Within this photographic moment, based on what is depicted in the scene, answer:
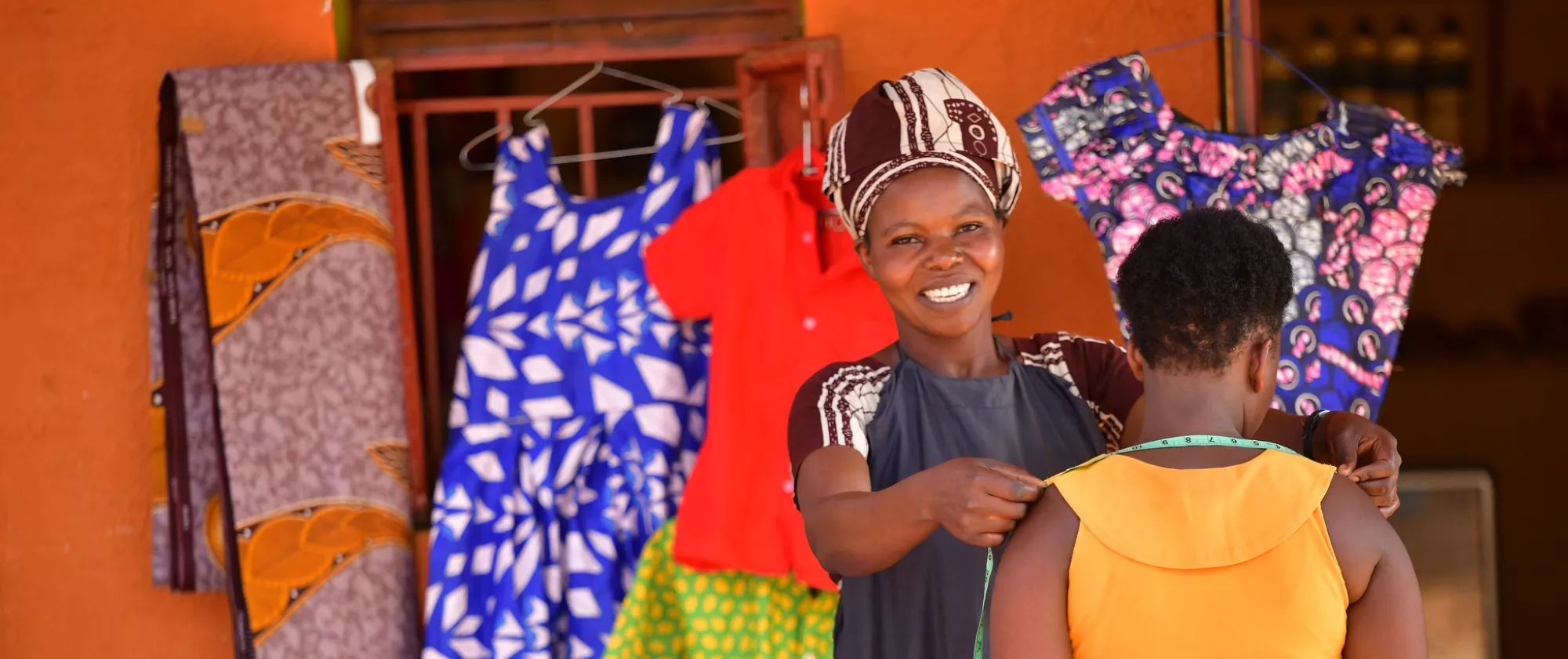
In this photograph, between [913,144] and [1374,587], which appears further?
[913,144]

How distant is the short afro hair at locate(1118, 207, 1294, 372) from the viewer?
1498 mm

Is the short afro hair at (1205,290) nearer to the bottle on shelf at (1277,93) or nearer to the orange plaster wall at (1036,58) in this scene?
the orange plaster wall at (1036,58)

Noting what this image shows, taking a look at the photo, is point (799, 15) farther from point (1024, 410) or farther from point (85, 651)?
point (85, 651)

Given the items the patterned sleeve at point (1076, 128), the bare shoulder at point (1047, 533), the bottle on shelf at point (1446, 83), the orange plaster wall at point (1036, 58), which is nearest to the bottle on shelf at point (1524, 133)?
the bottle on shelf at point (1446, 83)

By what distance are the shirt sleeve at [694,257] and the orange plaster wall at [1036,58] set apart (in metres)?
0.43

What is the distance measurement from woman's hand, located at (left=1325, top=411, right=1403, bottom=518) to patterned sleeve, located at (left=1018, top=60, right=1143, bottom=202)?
900mm

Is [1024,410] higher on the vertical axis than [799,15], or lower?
lower

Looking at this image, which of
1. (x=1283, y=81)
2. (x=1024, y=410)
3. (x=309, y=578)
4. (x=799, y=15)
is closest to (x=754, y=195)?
(x=799, y=15)

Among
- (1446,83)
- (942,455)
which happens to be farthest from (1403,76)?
(942,455)

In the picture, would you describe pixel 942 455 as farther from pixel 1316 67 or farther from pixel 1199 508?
pixel 1316 67

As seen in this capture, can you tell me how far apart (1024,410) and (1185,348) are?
50cm

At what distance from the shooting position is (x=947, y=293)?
1969 millimetres

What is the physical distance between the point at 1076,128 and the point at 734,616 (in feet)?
3.64

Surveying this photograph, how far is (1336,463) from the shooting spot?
1787 mm
